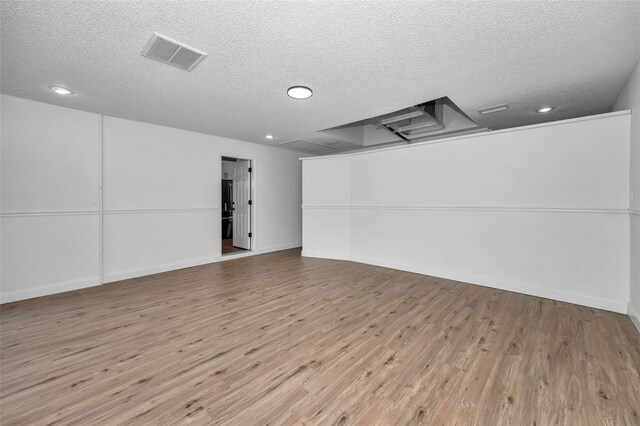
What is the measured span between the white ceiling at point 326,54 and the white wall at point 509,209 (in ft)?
2.30

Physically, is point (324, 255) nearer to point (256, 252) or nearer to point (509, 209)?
point (256, 252)

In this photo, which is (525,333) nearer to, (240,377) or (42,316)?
(240,377)

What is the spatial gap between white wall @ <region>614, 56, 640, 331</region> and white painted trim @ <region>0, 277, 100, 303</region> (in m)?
6.60

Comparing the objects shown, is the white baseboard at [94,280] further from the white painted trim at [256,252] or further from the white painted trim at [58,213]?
the white painted trim at [58,213]

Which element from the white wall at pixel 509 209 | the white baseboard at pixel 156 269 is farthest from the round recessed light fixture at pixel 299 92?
the white baseboard at pixel 156 269

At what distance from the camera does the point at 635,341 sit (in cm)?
230

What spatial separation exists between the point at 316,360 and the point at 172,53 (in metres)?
2.89

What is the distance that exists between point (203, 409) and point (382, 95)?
350 cm

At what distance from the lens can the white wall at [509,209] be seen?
119 inches

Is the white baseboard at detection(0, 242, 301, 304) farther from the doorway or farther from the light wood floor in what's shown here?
the doorway

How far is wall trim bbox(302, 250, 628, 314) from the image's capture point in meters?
2.98

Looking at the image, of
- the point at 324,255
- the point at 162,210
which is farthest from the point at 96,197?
the point at 324,255

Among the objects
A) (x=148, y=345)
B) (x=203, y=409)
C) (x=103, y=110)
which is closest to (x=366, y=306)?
(x=203, y=409)

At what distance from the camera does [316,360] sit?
205 centimetres
